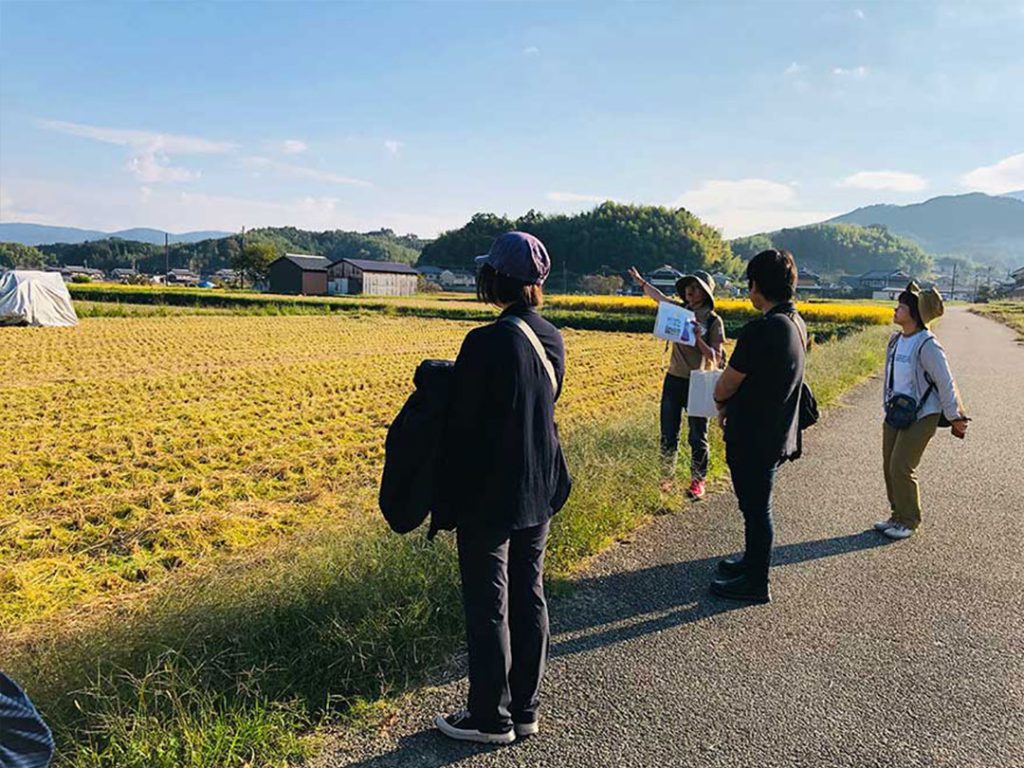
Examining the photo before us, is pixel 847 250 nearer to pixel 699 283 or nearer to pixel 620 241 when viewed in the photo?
pixel 620 241

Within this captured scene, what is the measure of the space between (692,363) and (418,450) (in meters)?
3.36

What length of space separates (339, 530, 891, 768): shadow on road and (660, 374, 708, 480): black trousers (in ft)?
3.74

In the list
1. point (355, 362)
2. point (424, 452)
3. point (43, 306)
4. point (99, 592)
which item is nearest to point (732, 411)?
point (424, 452)

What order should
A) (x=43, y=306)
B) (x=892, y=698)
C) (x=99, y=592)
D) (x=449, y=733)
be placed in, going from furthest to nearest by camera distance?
1. (x=43, y=306)
2. (x=99, y=592)
3. (x=892, y=698)
4. (x=449, y=733)

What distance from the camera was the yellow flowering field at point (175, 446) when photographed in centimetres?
505

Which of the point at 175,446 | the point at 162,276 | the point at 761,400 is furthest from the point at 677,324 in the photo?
the point at 162,276

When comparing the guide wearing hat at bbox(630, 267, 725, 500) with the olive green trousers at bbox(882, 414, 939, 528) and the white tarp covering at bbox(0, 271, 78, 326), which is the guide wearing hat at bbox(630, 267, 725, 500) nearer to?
the olive green trousers at bbox(882, 414, 939, 528)

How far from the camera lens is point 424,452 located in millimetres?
2191

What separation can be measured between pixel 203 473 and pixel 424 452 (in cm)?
577

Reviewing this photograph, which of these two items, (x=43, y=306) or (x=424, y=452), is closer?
(x=424, y=452)

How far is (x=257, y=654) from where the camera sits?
271cm

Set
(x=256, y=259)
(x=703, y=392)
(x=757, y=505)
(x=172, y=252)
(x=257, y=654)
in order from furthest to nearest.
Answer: (x=172, y=252)
(x=256, y=259)
(x=703, y=392)
(x=757, y=505)
(x=257, y=654)

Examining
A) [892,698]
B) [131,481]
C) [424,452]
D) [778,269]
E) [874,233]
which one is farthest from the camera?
[874,233]

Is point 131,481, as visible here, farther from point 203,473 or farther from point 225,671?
point 225,671
